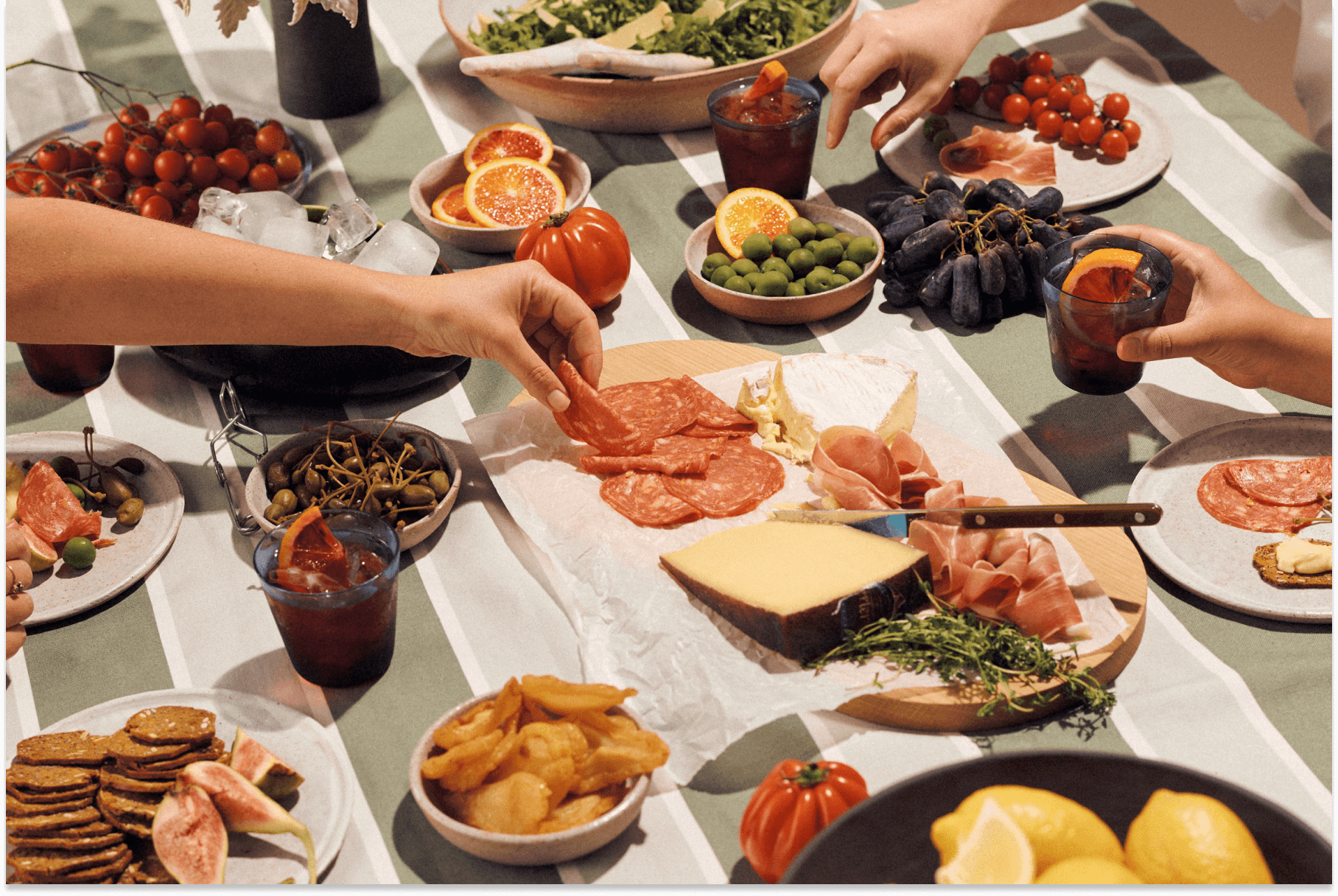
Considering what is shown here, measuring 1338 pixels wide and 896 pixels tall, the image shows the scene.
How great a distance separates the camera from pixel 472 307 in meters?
1.79

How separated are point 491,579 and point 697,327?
30.3 inches

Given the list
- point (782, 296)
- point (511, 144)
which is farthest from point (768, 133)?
point (511, 144)

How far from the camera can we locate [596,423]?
6.08 ft

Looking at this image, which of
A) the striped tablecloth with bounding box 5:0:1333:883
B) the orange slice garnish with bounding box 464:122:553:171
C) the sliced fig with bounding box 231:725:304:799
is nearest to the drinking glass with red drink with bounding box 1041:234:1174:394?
the striped tablecloth with bounding box 5:0:1333:883

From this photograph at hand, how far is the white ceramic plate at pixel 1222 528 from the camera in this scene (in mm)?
1578

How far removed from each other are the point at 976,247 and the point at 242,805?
1.64 meters

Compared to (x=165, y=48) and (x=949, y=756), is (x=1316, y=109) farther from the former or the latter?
(x=165, y=48)

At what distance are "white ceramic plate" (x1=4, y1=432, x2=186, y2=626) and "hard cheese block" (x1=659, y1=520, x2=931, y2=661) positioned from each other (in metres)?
0.82

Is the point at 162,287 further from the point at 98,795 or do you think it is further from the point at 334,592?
the point at 98,795

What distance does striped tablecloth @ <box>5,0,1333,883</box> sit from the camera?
1.42 metres

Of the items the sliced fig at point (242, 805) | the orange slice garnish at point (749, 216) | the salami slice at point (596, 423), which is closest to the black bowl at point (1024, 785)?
the sliced fig at point (242, 805)

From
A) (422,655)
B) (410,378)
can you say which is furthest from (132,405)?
(422,655)

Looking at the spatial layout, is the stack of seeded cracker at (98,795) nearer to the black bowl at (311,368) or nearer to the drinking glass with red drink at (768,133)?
the black bowl at (311,368)

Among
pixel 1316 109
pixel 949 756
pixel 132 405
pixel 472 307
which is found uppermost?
pixel 1316 109
